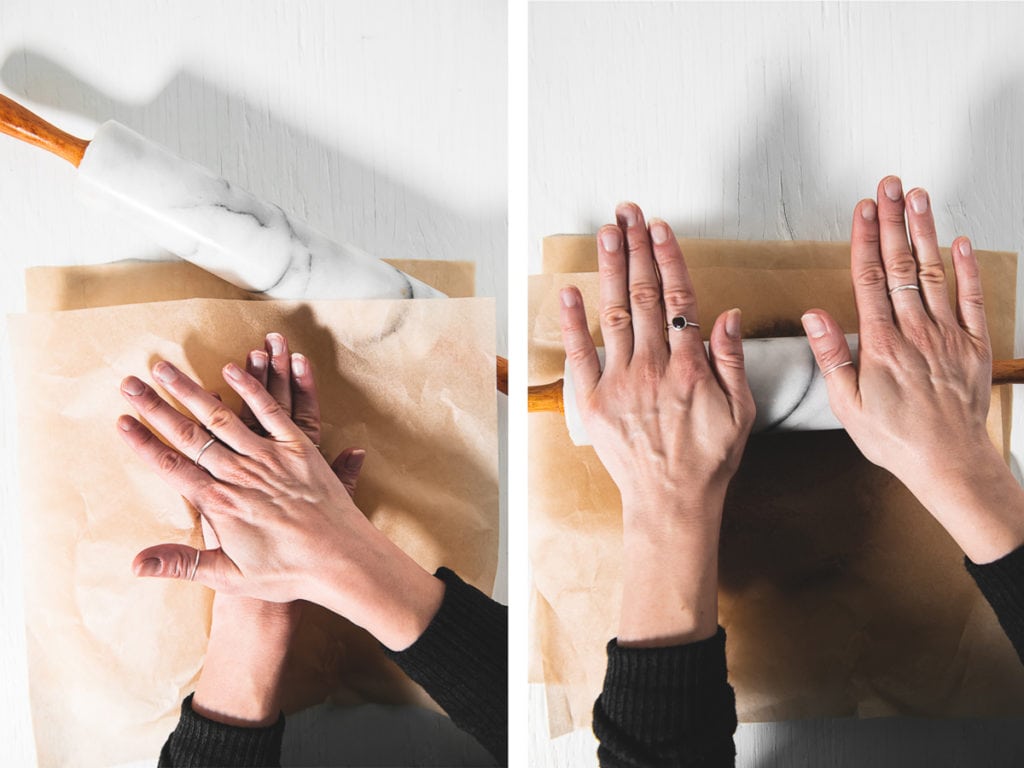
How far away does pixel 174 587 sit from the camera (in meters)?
0.51

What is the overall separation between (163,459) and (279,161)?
228mm

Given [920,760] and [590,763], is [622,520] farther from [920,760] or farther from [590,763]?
[920,760]

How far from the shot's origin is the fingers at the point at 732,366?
0.51 metres

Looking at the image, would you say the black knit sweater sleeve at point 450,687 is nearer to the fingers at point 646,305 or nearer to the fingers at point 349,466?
the fingers at point 349,466

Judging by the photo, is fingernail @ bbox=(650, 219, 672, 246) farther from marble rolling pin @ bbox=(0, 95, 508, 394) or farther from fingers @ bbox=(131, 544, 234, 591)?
fingers @ bbox=(131, 544, 234, 591)

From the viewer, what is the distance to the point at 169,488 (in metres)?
0.50

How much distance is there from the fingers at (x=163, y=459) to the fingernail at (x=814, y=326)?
0.43 metres

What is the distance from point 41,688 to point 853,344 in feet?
2.07

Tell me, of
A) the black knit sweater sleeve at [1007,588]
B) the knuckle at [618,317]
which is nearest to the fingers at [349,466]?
the knuckle at [618,317]

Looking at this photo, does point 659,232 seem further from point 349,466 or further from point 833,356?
point 349,466

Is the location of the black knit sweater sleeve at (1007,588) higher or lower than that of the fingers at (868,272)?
lower

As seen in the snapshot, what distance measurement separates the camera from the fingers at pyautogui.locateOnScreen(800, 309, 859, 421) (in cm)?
51

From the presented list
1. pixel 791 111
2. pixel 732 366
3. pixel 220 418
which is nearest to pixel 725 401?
pixel 732 366

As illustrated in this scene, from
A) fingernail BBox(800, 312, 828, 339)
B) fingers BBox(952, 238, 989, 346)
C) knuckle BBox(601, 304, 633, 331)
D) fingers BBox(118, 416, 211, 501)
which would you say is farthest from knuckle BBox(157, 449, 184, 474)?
fingers BBox(952, 238, 989, 346)
